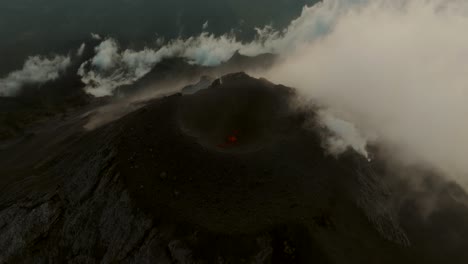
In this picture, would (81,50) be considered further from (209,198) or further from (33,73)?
(209,198)

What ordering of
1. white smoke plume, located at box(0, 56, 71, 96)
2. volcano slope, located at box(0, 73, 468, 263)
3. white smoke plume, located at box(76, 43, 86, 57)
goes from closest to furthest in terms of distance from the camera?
volcano slope, located at box(0, 73, 468, 263) < white smoke plume, located at box(0, 56, 71, 96) < white smoke plume, located at box(76, 43, 86, 57)

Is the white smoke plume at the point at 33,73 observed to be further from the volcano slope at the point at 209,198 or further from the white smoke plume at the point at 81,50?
the volcano slope at the point at 209,198

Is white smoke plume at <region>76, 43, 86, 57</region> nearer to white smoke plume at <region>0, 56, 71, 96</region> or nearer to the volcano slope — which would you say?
white smoke plume at <region>0, 56, 71, 96</region>

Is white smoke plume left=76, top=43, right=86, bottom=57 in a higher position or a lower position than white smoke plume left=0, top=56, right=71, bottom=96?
higher

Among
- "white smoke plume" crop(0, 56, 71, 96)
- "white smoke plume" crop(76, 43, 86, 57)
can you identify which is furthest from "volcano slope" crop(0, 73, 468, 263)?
"white smoke plume" crop(76, 43, 86, 57)

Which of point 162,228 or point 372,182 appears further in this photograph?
point 372,182

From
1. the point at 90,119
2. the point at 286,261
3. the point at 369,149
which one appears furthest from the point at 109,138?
the point at 369,149

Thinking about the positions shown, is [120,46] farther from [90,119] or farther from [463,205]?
[463,205]
